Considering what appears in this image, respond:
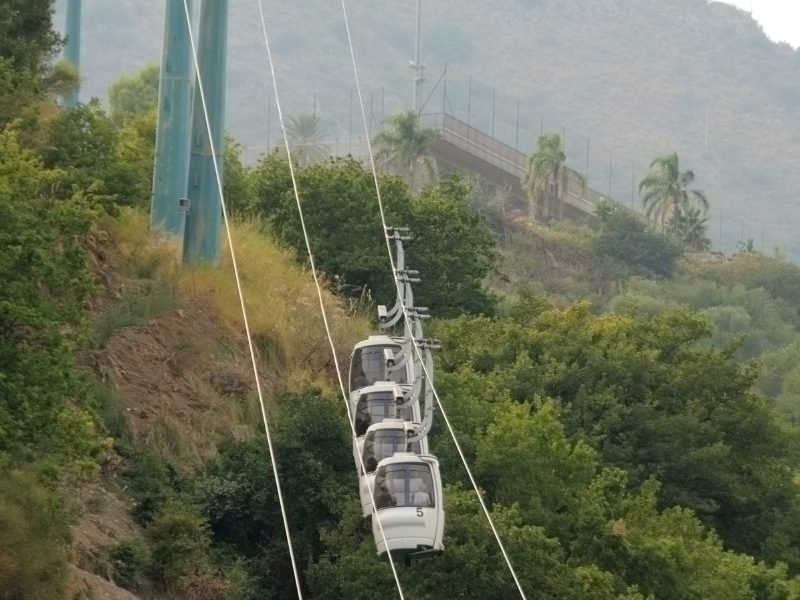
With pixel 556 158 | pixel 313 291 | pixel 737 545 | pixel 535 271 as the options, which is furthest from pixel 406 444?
pixel 556 158

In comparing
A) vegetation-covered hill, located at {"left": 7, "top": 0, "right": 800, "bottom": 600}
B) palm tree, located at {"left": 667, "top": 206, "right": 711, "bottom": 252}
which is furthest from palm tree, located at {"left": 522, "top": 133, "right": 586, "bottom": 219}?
vegetation-covered hill, located at {"left": 7, "top": 0, "right": 800, "bottom": 600}

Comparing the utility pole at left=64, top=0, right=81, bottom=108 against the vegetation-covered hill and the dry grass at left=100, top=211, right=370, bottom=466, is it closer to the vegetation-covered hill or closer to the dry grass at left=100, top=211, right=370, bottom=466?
the vegetation-covered hill

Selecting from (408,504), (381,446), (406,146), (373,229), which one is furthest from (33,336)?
(406,146)

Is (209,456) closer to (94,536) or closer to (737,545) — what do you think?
(94,536)

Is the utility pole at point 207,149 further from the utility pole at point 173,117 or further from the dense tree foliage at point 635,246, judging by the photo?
the dense tree foliage at point 635,246

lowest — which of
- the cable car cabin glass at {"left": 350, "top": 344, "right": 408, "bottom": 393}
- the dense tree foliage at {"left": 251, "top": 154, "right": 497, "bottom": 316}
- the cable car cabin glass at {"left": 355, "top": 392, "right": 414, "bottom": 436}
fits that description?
the cable car cabin glass at {"left": 355, "top": 392, "right": 414, "bottom": 436}

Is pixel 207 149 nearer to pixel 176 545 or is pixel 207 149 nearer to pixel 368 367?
pixel 368 367

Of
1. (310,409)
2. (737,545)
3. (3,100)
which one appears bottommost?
(737,545)
